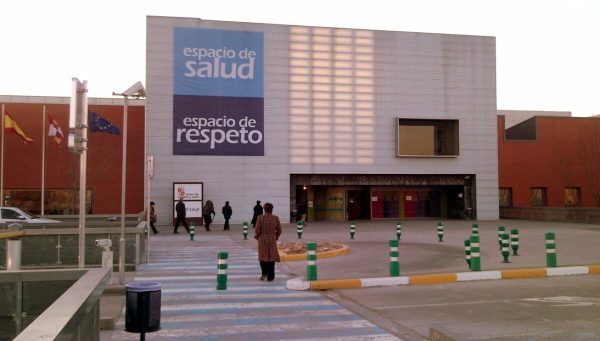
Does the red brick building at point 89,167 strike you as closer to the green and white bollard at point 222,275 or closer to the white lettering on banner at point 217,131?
the white lettering on banner at point 217,131

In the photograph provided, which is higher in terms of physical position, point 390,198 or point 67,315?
point 390,198

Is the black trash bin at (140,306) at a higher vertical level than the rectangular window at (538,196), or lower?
lower

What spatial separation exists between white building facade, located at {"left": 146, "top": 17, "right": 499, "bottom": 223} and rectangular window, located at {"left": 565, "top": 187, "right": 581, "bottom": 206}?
10123 mm

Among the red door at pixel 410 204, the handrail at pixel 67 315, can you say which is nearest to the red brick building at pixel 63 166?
the red door at pixel 410 204

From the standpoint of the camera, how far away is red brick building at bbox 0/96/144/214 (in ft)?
125

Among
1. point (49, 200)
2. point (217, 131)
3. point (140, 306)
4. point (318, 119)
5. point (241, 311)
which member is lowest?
point (241, 311)

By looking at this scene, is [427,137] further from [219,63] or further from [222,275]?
[222,275]

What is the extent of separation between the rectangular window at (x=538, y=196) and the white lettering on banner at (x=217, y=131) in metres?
24.2

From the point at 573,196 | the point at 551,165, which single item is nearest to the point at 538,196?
the point at 551,165

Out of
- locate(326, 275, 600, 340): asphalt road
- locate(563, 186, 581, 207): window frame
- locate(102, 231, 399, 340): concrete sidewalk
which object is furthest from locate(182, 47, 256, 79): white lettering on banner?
locate(563, 186, 581, 207): window frame

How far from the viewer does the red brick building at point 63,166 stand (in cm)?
3825

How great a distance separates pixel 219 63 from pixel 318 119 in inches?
299

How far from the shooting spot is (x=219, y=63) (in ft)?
124

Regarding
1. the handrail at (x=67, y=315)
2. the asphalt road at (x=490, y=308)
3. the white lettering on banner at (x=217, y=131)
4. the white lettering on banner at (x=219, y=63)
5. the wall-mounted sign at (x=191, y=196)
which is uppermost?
the white lettering on banner at (x=219, y=63)
